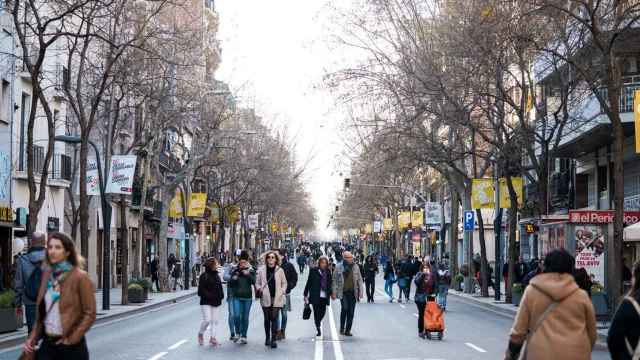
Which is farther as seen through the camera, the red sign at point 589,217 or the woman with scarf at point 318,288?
the red sign at point 589,217

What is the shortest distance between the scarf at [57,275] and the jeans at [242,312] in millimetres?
11981

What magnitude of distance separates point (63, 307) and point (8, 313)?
15139 mm

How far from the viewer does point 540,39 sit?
29.6 m

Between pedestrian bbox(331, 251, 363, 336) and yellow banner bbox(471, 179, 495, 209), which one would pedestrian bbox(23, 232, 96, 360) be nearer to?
pedestrian bbox(331, 251, 363, 336)

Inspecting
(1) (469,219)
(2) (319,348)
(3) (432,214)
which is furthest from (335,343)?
(3) (432,214)

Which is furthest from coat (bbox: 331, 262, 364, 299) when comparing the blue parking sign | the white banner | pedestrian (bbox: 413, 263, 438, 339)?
the white banner

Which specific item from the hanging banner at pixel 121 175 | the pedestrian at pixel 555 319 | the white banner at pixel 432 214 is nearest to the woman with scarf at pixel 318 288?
the hanging banner at pixel 121 175

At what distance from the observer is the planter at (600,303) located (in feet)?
87.0

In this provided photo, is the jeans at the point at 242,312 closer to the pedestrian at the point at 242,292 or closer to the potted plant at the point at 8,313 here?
the pedestrian at the point at 242,292

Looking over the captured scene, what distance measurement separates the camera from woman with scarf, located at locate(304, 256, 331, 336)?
22.1m

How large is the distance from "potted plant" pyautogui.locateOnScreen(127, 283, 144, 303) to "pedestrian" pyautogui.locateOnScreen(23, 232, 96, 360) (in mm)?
28458

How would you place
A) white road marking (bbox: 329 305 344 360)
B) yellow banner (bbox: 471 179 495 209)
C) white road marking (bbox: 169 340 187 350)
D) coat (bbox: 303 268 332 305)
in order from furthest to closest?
yellow banner (bbox: 471 179 495 209) < coat (bbox: 303 268 332 305) < white road marking (bbox: 169 340 187 350) < white road marking (bbox: 329 305 344 360)

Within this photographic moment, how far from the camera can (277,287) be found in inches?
792

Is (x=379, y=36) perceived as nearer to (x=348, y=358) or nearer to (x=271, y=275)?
(x=271, y=275)
